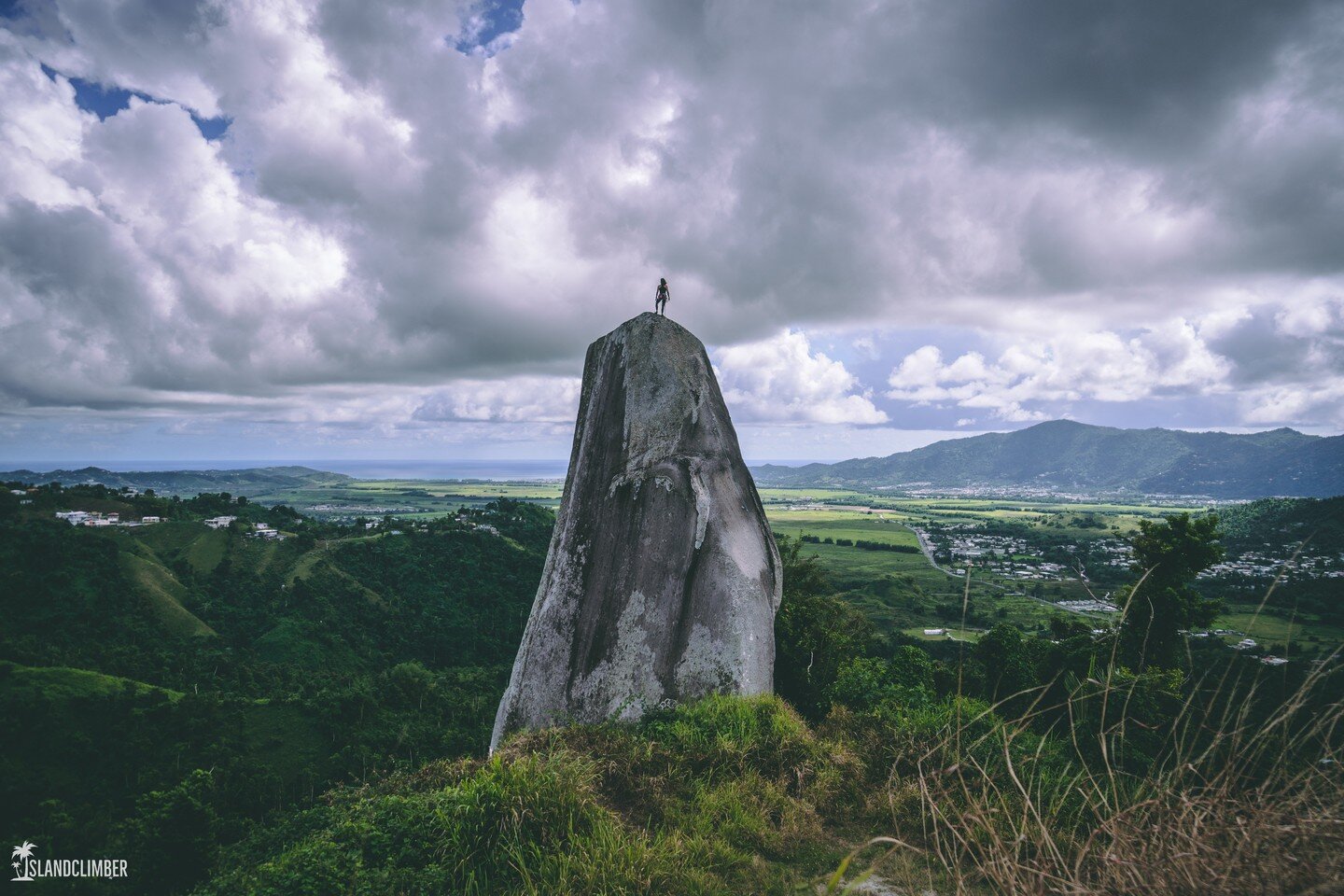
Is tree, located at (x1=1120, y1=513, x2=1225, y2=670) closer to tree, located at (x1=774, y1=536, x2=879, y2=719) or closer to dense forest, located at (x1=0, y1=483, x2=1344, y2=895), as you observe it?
dense forest, located at (x1=0, y1=483, x2=1344, y2=895)

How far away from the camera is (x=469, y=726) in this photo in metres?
57.6

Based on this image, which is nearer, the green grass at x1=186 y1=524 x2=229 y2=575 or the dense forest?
the dense forest

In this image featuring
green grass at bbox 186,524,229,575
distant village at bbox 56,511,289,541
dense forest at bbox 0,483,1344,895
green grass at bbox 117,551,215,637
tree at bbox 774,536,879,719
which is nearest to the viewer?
dense forest at bbox 0,483,1344,895

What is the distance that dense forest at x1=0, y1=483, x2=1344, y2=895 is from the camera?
549 centimetres

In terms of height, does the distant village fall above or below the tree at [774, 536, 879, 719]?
below

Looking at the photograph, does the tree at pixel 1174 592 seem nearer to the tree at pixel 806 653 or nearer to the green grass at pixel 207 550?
the tree at pixel 806 653

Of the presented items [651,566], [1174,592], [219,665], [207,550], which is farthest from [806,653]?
[207,550]

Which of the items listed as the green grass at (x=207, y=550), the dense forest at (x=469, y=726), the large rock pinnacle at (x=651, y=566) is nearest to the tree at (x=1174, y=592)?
the dense forest at (x=469, y=726)

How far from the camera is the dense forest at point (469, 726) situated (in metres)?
5.49

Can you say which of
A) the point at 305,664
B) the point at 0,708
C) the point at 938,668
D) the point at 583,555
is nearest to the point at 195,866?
the point at 583,555

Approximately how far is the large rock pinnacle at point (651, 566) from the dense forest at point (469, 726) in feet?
7.89

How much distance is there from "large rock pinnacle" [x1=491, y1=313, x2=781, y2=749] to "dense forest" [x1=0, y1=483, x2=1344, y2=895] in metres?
2.40

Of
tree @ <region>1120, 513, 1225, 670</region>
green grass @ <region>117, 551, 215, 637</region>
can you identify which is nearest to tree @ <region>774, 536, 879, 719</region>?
tree @ <region>1120, 513, 1225, 670</region>

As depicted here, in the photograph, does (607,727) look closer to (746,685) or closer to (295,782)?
(746,685)
